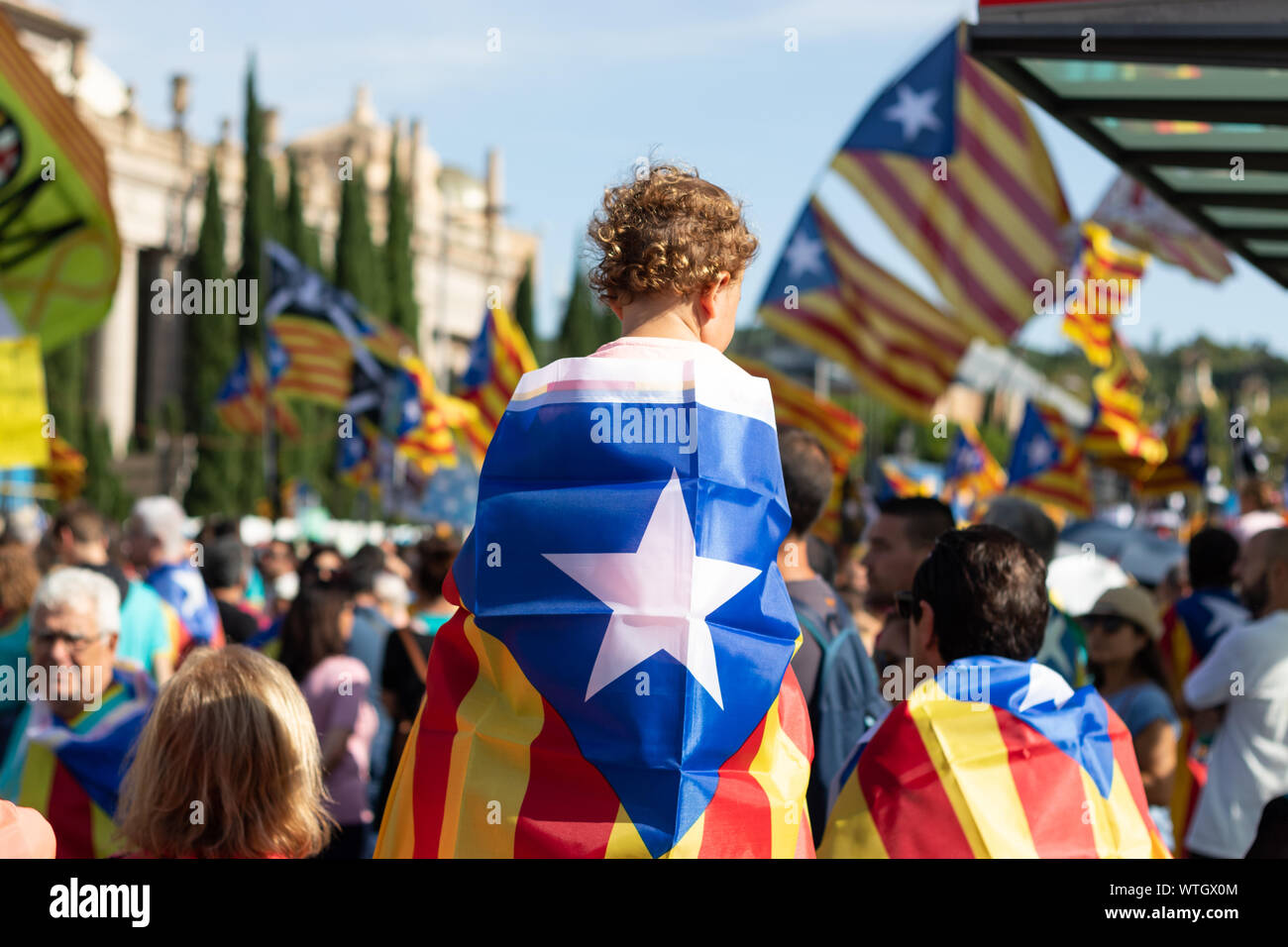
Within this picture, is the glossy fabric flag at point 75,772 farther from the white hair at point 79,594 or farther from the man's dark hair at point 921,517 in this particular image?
the man's dark hair at point 921,517

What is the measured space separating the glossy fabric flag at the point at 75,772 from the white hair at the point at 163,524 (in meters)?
2.69

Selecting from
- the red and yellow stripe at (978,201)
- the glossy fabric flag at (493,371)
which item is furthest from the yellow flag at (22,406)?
the glossy fabric flag at (493,371)

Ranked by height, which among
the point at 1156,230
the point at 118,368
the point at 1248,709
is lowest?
the point at 1248,709

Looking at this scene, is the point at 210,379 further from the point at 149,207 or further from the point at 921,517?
the point at 921,517

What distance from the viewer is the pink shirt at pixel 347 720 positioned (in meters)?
5.53

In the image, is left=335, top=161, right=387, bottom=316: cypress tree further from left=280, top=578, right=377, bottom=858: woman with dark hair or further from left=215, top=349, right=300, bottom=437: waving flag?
left=280, top=578, right=377, bottom=858: woman with dark hair

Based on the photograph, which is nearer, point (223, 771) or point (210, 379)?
point (223, 771)

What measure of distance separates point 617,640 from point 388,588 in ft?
16.8

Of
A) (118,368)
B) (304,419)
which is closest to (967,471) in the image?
(304,419)

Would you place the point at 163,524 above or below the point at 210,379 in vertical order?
below

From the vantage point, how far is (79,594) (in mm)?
4184
